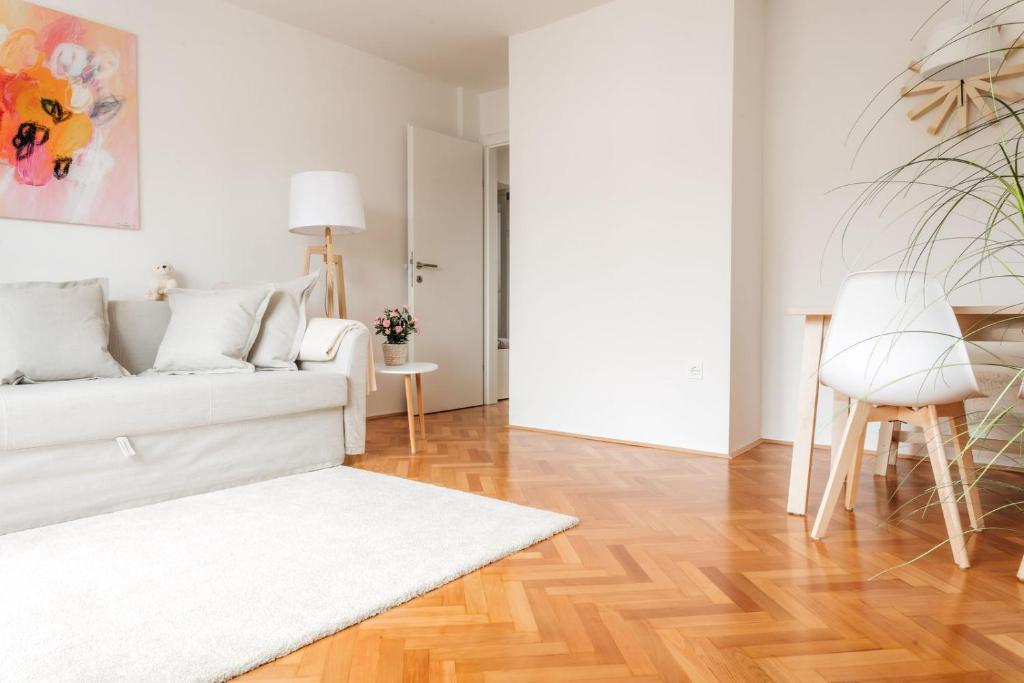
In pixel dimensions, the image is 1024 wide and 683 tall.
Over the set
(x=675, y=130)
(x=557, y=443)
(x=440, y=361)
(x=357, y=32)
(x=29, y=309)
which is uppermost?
(x=357, y=32)

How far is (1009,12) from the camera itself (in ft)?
10.2

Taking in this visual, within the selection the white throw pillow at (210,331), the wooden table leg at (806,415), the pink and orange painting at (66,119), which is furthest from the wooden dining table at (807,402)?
the pink and orange painting at (66,119)

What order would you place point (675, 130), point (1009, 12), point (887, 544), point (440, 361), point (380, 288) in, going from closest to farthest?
point (887, 544), point (1009, 12), point (675, 130), point (380, 288), point (440, 361)

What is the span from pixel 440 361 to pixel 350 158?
152 cm

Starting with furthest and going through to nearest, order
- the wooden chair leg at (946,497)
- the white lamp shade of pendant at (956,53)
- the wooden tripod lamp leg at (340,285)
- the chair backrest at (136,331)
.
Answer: the wooden tripod lamp leg at (340,285)
the chair backrest at (136,331)
the white lamp shade of pendant at (956,53)
the wooden chair leg at (946,497)

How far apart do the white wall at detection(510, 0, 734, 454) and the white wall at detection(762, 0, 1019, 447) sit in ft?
1.86

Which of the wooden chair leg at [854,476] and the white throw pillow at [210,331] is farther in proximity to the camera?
the white throw pillow at [210,331]

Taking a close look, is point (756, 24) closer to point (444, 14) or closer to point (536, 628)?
point (444, 14)

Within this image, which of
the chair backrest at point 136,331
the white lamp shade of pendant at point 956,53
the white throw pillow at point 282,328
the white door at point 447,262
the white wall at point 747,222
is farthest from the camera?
the white door at point 447,262

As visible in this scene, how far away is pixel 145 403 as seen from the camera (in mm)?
2404

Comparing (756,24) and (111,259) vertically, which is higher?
(756,24)

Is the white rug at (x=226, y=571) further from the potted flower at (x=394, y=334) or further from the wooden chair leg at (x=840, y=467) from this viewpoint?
the potted flower at (x=394, y=334)

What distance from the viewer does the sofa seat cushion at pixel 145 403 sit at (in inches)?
84.1

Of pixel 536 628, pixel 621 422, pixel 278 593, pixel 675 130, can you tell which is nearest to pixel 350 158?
pixel 675 130
